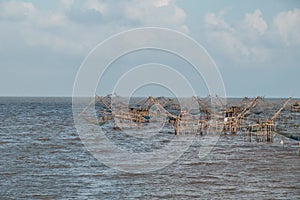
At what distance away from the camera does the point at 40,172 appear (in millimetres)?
23297

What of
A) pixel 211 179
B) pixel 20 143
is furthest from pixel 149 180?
pixel 20 143

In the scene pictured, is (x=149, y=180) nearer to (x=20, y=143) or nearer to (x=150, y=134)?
(x=20, y=143)

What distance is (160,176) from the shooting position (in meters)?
22.7

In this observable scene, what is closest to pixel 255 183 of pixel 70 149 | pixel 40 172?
pixel 40 172

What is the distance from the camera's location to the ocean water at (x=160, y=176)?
751 inches

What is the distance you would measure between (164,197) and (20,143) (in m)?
20.6

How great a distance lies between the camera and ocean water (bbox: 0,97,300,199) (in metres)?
19.1

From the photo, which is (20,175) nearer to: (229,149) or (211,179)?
(211,179)

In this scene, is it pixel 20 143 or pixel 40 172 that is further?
pixel 20 143

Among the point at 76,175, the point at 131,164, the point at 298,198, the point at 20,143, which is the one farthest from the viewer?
the point at 20,143

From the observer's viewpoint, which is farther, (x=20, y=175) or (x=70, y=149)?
(x=70, y=149)

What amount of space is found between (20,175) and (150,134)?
2234 cm

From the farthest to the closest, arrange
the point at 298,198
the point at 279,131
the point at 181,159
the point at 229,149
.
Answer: the point at 279,131 < the point at 229,149 < the point at 181,159 < the point at 298,198

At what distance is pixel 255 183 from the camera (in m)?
21.2
